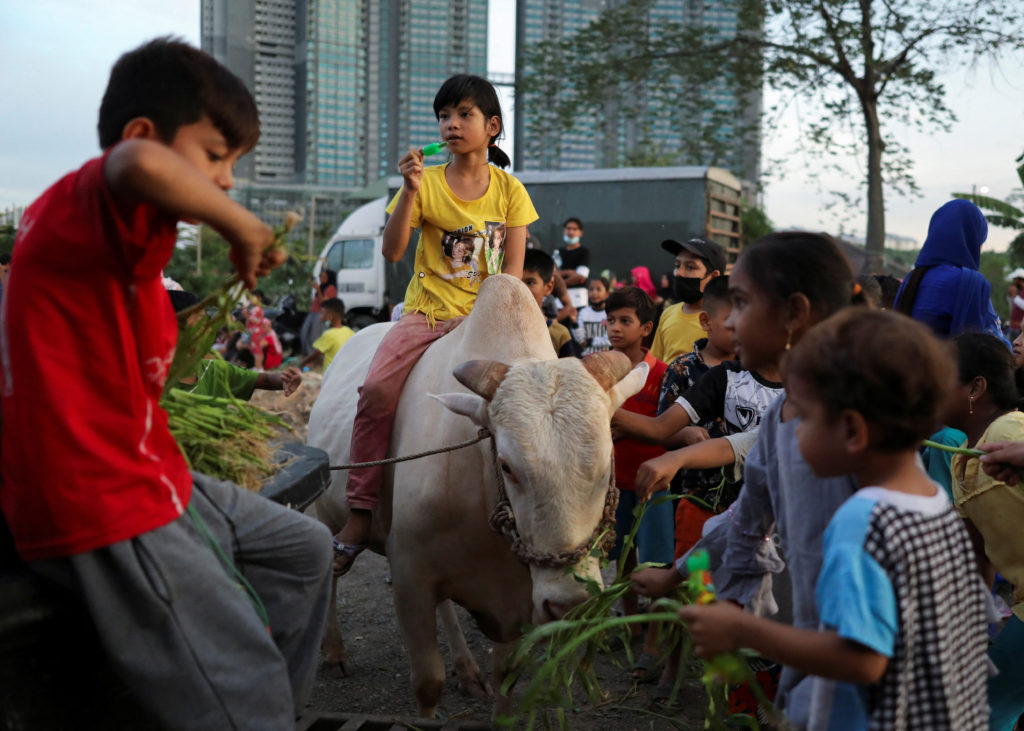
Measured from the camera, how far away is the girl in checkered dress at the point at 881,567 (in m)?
1.76

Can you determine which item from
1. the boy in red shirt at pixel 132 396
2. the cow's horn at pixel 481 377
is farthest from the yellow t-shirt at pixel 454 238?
the boy in red shirt at pixel 132 396

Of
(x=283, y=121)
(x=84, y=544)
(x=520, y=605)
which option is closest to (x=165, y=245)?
(x=84, y=544)

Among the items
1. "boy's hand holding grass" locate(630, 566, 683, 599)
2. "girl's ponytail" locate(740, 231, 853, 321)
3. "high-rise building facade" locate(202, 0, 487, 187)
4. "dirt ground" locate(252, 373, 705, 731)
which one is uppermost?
"high-rise building facade" locate(202, 0, 487, 187)

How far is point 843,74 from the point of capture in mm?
17234

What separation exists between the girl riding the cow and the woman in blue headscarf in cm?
234

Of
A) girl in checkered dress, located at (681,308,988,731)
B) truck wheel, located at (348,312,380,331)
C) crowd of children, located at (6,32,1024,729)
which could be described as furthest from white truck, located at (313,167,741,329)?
girl in checkered dress, located at (681,308,988,731)

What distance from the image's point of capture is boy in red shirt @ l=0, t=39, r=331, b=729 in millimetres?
1868

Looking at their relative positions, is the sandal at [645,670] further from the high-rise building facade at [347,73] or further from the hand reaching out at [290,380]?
the high-rise building facade at [347,73]

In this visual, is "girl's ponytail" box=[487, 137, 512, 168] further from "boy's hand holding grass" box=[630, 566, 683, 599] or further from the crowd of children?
"boy's hand holding grass" box=[630, 566, 683, 599]

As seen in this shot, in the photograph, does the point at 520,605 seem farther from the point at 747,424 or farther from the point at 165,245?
the point at 165,245

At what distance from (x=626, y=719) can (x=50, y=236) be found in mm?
3536

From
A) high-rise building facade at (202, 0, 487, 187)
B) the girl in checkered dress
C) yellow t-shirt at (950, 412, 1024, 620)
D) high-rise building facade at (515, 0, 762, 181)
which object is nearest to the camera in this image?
the girl in checkered dress

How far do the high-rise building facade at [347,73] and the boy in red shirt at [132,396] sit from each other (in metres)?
59.4

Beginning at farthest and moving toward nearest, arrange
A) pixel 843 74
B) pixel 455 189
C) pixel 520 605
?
1. pixel 843 74
2. pixel 455 189
3. pixel 520 605
